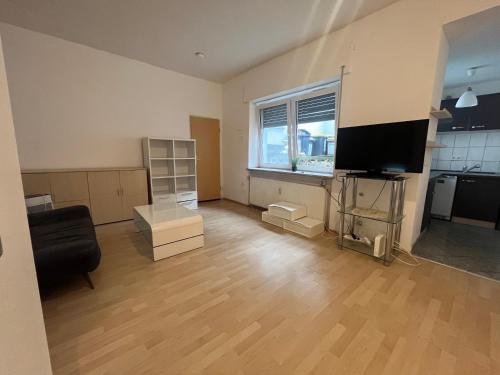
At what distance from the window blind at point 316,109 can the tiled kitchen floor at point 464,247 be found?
2.18 meters

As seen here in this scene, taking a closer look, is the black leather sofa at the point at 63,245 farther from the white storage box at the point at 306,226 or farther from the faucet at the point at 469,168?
the faucet at the point at 469,168

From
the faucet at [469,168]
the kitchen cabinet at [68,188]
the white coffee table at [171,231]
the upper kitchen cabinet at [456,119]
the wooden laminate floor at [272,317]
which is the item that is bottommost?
the wooden laminate floor at [272,317]

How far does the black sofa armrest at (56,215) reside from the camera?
2282 mm

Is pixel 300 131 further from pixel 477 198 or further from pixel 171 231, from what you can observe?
pixel 477 198

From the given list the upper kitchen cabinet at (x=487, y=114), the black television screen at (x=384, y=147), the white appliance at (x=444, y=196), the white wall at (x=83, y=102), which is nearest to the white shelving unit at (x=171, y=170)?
the white wall at (x=83, y=102)

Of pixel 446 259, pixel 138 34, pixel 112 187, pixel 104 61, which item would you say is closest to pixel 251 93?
pixel 138 34

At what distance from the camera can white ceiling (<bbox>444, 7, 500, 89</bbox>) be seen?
6.64 ft

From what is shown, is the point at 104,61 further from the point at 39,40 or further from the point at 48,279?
the point at 48,279

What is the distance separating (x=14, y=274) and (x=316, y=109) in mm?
3732

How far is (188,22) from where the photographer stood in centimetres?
270

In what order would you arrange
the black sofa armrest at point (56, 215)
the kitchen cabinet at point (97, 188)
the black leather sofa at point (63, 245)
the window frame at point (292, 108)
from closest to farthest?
the black leather sofa at point (63, 245) → the black sofa armrest at point (56, 215) → the kitchen cabinet at point (97, 188) → the window frame at point (292, 108)

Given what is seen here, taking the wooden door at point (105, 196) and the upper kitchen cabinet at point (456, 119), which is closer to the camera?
the wooden door at point (105, 196)

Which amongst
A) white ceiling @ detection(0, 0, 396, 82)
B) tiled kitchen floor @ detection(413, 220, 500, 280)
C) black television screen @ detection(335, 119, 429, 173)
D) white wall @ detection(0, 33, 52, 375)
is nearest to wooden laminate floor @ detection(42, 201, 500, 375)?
tiled kitchen floor @ detection(413, 220, 500, 280)

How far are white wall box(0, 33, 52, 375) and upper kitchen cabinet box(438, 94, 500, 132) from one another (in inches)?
220
